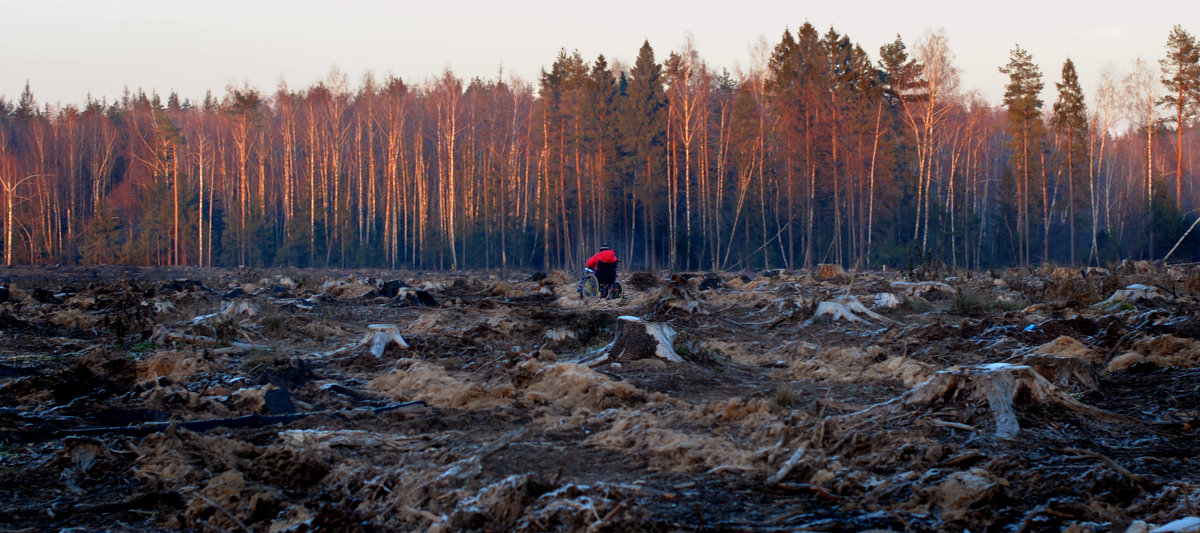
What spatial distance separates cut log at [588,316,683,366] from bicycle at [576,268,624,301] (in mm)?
6839

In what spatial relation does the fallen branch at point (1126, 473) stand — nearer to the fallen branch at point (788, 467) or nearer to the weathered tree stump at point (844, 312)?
the fallen branch at point (788, 467)

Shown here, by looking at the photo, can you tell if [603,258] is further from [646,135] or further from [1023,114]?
[1023,114]

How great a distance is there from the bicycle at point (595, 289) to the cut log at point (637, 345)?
6839 millimetres

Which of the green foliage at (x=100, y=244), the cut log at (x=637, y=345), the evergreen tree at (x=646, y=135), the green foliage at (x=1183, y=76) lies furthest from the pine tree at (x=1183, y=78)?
the green foliage at (x=100, y=244)

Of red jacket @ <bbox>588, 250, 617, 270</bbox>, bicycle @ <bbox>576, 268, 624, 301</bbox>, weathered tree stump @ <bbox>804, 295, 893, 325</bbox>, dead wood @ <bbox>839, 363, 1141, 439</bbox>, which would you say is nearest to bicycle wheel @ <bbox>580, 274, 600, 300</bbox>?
bicycle @ <bbox>576, 268, 624, 301</bbox>

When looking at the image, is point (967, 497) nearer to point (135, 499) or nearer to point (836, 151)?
point (135, 499)

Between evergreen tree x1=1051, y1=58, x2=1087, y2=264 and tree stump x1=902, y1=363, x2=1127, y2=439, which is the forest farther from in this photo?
tree stump x1=902, y1=363, x2=1127, y2=439

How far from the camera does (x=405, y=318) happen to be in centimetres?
1476

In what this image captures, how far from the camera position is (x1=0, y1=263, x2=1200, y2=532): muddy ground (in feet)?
12.8

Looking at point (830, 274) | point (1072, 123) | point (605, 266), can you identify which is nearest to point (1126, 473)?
point (605, 266)

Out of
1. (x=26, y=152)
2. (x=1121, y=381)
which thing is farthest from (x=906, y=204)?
(x=26, y=152)

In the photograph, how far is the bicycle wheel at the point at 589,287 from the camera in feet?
52.0

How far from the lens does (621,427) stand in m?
5.77

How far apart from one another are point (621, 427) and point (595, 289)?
10.2m
